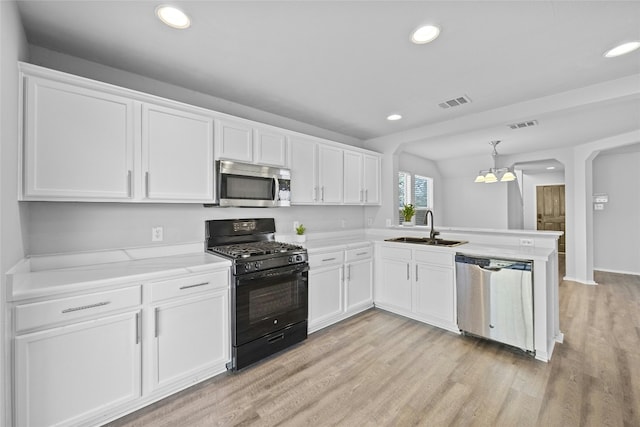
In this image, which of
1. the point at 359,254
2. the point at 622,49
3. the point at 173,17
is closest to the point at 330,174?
the point at 359,254

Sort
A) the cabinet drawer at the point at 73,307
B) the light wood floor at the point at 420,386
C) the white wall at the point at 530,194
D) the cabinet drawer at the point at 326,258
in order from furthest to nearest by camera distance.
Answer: the white wall at the point at 530,194 → the cabinet drawer at the point at 326,258 → the light wood floor at the point at 420,386 → the cabinet drawer at the point at 73,307

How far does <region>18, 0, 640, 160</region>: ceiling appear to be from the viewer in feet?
5.52

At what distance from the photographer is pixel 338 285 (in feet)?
10.7

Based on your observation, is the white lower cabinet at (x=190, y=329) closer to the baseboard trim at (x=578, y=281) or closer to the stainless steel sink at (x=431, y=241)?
the stainless steel sink at (x=431, y=241)

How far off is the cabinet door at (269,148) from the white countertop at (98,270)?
3.74 feet

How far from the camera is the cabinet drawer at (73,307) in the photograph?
147cm

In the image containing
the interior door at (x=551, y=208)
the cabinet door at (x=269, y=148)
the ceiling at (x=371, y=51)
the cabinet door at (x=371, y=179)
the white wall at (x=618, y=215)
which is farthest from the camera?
the interior door at (x=551, y=208)

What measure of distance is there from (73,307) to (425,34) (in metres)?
2.82

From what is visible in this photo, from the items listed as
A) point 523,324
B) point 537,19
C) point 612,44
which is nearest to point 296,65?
point 537,19

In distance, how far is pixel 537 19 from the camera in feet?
5.74

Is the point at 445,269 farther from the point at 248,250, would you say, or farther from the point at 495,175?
the point at 495,175

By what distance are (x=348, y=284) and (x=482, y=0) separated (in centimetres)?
283

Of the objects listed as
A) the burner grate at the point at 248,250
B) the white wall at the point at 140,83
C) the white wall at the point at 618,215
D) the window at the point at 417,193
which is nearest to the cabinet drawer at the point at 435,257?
the burner grate at the point at 248,250

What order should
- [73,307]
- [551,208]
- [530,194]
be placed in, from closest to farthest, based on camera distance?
[73,307] < [551,208] < [530,194]
